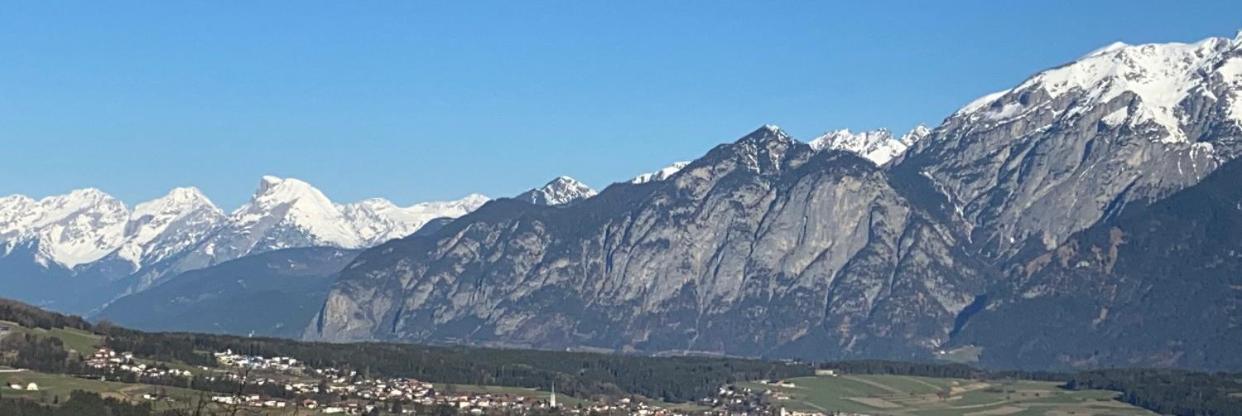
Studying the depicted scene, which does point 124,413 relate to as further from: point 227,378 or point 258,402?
point 227,378

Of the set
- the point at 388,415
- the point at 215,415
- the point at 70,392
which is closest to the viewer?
the point at 215,415

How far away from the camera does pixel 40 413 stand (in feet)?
527

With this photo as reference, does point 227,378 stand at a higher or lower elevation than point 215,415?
higher

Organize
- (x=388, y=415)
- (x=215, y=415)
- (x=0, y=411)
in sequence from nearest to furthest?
(x=215, y=415), (x=0, y=411), (x=388, y=415)

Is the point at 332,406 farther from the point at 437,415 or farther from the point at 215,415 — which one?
the point at 215,415

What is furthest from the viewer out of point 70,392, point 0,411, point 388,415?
point 388,415

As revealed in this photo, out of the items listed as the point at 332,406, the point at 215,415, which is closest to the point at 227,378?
the point at 332,406

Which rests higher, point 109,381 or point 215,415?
point 109,381

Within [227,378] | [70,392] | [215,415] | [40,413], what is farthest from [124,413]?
[215,415]

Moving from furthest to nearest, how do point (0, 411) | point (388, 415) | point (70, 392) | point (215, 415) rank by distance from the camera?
1. point (388, 415)
2. point (70, 392)
3. point (0, 411)
4. point (215, 415)

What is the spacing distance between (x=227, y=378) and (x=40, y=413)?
38.1 metres

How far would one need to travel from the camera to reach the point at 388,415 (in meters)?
195

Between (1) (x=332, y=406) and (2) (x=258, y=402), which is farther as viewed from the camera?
(1) (x=332, y=406)

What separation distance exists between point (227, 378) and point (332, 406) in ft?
33.6
